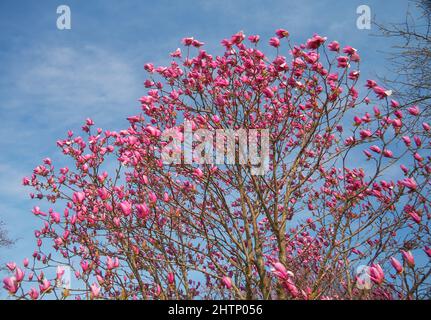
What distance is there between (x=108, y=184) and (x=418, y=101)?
20.3ft

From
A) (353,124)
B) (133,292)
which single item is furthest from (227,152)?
(133,292)

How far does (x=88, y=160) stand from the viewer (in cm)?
631

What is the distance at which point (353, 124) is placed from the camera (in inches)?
193

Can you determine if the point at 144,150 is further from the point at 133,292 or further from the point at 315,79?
the point at 315,79

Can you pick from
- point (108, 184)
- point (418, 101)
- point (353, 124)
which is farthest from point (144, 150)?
point (418, 101)

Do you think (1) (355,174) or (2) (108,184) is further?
(2) (108,184)

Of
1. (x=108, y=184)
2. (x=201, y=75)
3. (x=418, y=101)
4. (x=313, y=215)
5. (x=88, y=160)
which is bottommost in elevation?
(x=313, y=215)

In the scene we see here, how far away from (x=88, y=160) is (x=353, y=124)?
402 centimetres

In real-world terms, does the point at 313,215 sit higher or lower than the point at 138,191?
lower
